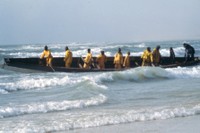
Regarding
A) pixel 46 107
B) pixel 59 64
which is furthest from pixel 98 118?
pixel 59 64

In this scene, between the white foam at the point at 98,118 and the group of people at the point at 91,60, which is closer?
the white foam at the point at 98,118

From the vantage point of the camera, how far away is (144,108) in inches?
444

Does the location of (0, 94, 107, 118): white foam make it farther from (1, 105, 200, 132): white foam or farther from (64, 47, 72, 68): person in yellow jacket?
Result: (64, 47, 72, 68): person in yellow jacket

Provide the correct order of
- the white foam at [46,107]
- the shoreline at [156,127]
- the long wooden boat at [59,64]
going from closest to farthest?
the shoreline at [156,127] → the white foam at [46,107] → the long wooden boat at [59,64]

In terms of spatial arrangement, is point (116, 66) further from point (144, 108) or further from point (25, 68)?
point (144, 108)

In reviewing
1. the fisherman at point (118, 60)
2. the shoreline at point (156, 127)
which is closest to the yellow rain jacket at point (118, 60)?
the fisherman at point (118, 60)

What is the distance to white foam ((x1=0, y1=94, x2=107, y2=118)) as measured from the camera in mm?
11370

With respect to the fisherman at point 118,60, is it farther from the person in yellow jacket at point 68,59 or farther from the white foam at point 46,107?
the white foam at point 46,107

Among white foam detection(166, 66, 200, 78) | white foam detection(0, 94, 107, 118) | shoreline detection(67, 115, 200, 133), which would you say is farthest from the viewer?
white foam detection(166, 66, 200, 78)

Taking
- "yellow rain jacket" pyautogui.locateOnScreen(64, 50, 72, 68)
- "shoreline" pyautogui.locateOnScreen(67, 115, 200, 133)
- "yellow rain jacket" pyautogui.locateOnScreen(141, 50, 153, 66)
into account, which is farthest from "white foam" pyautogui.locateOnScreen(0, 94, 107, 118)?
"yellow rain jacket" pyautogui.locateOnScreen(141, 50, 153, 66)

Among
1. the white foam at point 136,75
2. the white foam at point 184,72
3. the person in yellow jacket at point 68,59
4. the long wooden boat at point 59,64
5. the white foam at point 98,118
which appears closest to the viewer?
the white foam at point 98,118

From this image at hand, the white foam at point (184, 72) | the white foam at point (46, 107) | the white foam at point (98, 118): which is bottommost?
the white foam at point (184, 72)

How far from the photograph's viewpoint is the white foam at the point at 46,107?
37.3 ft

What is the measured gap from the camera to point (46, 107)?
12.0m
